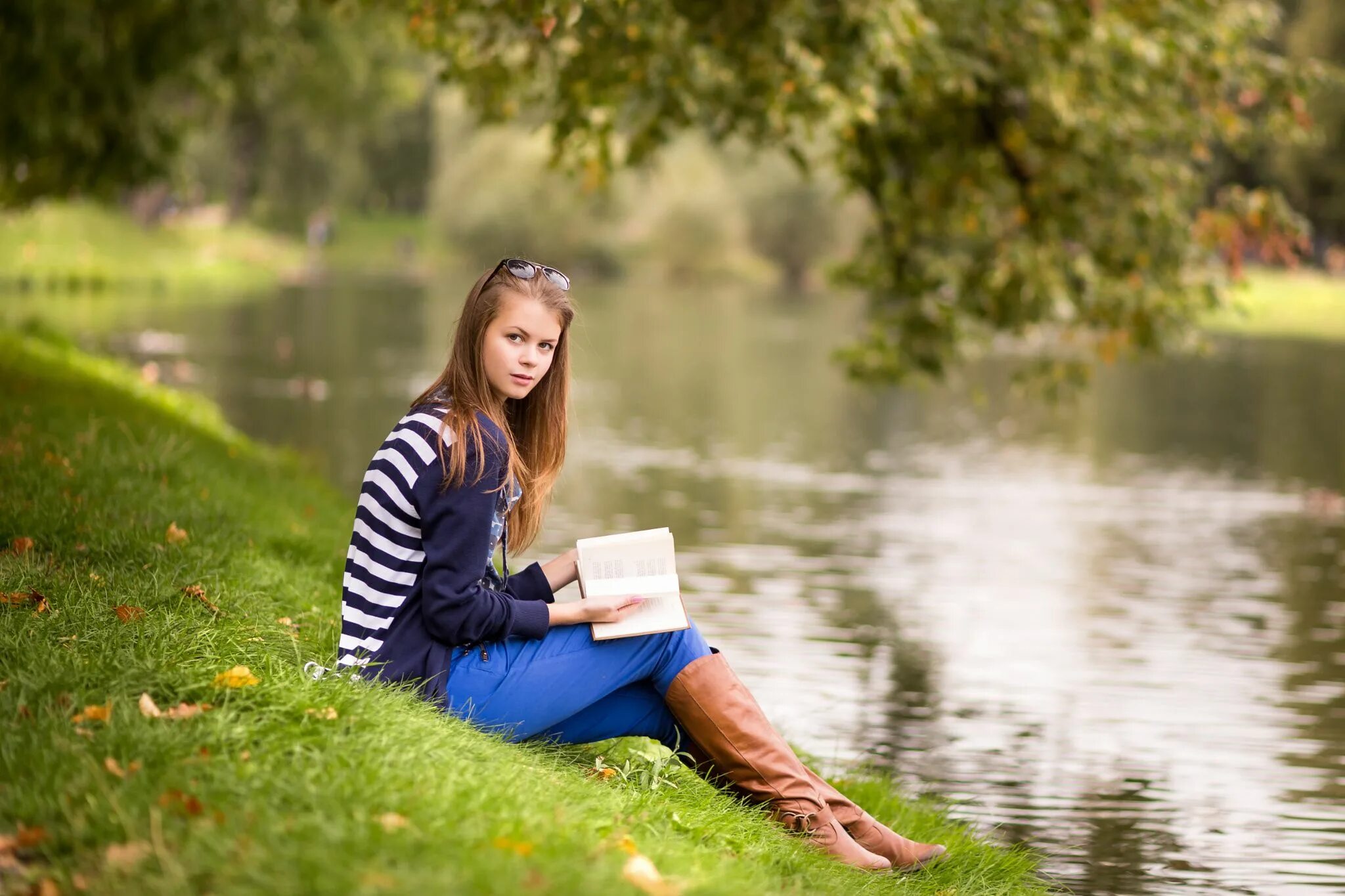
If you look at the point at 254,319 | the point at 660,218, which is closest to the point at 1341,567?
the point at 254,319

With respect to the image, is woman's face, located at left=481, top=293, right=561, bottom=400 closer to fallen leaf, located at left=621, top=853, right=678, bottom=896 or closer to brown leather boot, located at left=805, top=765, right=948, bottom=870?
brown leather boot, located at left=805, top=765, right=948, bottom=870

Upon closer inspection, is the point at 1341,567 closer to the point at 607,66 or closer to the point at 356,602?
the point at 607,66

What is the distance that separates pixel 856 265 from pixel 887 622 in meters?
3.51

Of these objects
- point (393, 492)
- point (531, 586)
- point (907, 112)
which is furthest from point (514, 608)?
point (907, 112)

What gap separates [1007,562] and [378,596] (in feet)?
27.2

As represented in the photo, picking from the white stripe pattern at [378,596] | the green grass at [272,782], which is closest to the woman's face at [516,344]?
the white stripe pattern at [378,596]

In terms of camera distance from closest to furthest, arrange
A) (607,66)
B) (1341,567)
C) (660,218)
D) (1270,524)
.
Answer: (607,66), (1341,567), (1270,524), (660,218)

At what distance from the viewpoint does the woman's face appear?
4.64 metres

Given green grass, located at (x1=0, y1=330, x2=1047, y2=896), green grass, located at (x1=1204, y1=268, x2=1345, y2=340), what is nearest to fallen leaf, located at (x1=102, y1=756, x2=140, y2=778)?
green grass, located at (x1=0, y1=330, x2=1047, y2=896)

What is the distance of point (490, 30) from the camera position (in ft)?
31.2

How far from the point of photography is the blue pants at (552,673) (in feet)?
14.9

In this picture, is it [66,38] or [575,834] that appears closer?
[575,834]

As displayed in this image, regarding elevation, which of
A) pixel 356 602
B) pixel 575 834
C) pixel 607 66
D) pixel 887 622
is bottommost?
pixel 887 622

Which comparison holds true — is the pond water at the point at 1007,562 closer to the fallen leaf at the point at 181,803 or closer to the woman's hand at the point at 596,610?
the woman's hand at the point at 596,610
